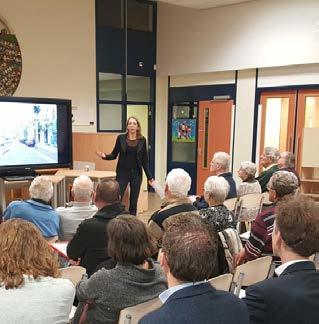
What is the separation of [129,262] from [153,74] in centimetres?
776

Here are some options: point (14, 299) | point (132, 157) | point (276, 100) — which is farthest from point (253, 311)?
point (276, 100)

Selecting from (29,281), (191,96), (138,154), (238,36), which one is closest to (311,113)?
(238,36)

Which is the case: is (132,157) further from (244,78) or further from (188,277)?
(188,277)

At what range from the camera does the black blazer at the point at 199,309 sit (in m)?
1.14

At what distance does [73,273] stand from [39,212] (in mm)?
1119

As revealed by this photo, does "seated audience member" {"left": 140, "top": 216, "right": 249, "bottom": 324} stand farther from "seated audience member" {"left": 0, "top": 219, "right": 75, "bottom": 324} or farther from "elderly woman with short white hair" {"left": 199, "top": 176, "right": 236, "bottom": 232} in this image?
"elderly woman with short white hair" {"left": 199, "top": 176, "right": 236, "bottom": 232}

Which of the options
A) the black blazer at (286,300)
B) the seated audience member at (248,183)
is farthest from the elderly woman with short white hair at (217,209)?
the seated audience member at (248,183)

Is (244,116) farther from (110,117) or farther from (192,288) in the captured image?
(192,288)

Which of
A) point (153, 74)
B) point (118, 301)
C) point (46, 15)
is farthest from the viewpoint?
point (153, 74)

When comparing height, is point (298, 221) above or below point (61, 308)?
above

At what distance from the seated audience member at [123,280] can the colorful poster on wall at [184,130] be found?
274 inches

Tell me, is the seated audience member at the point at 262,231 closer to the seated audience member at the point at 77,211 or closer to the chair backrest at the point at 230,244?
the chair backrest at the point at 230,244

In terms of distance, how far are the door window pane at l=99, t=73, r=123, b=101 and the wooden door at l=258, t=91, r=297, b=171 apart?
3.05m

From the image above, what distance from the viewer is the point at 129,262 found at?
1.84 metres
